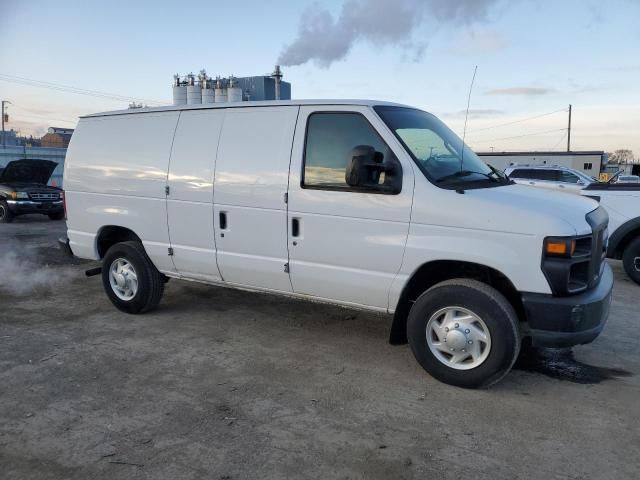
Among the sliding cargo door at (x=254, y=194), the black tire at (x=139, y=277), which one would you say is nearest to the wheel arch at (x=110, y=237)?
the black tire at (x=139, y=277)

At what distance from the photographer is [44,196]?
14211 millimetres

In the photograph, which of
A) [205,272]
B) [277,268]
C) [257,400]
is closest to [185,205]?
[205,272]

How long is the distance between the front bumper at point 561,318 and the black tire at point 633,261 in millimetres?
4412

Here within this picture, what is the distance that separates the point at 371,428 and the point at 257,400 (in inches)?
34.8

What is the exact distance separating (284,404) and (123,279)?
2.89 meters

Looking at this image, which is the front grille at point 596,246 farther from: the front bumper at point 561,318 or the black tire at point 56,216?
the black tire at point 56,216

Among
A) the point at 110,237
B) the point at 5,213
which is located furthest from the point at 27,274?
the point at 5,213

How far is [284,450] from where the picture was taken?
10.4ft

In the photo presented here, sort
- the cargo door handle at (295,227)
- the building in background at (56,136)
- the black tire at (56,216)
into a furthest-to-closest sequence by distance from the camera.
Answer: the building in background at (56,136), the black tire at (56,216), the cargo door handle at (295,227)

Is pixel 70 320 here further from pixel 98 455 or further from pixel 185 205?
pixel 98 455

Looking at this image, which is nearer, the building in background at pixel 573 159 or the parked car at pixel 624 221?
the parked car at pixel 624 221

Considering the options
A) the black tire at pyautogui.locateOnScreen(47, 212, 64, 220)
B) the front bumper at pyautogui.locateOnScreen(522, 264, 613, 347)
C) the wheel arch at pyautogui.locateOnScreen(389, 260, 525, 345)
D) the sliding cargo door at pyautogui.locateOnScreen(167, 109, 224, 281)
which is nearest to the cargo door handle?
the sliding cargo door at pyautogui.locateOnScreen(167, 109, 224, 281)

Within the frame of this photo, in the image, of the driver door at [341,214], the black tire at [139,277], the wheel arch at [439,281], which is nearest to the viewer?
the wheel arch at [439,281]

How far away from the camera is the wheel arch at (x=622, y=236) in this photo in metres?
7.43
